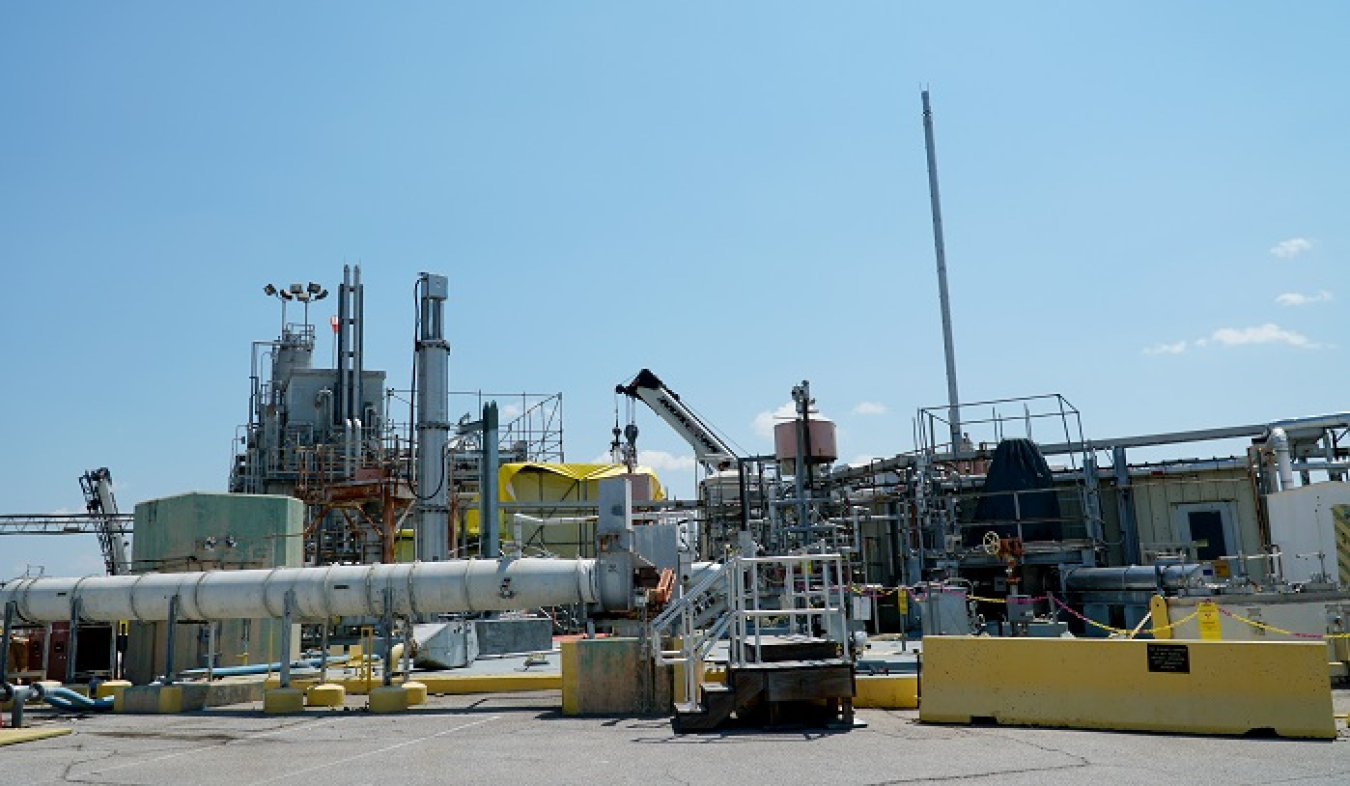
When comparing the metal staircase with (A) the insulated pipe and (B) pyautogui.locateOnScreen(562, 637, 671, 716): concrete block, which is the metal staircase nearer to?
(B) pyautogui.locateOnScreen(562, 637, 671, 716): concrete block

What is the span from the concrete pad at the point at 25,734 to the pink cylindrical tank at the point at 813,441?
1636 centimetres

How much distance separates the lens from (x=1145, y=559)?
28.7 metres

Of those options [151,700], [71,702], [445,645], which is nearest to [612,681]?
[445,645]

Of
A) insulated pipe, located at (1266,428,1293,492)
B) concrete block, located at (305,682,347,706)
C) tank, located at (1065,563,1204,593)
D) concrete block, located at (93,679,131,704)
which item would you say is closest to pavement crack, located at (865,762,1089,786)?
concrete block, located at (305,682,347,706)

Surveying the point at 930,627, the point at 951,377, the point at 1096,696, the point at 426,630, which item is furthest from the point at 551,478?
the point at 1096,696

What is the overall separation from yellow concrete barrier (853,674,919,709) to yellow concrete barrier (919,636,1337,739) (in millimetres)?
1521

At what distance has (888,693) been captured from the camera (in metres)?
14.0

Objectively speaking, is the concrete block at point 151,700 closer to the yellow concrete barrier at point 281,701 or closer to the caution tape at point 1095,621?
the yellow concrete barrier at point 281,701

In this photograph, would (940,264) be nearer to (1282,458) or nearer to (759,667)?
(1282,458)

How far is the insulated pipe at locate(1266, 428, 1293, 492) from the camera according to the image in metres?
23.0

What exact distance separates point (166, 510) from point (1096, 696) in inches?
743

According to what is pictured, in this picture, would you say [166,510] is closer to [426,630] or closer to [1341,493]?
[426,630]

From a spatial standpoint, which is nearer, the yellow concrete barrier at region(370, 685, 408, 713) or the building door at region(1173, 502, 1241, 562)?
the yellow concrete barrier at region(370, 685, 408, 713)

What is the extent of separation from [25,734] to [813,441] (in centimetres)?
1730
